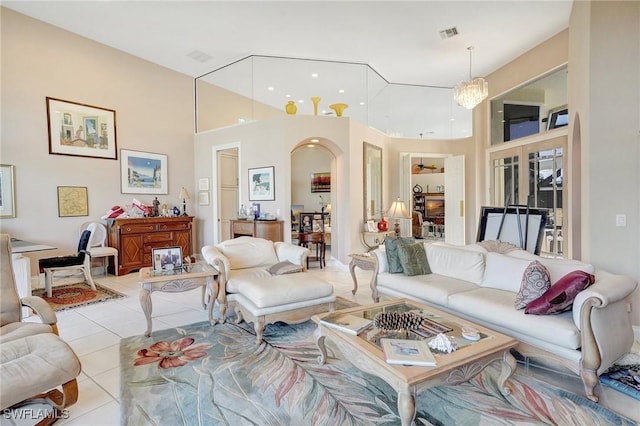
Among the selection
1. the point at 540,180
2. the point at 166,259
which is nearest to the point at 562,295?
the point at 166,259

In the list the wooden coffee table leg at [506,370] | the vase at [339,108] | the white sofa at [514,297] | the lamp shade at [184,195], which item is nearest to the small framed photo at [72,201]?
the lamp shade at [184,195]

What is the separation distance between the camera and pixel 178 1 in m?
4.64

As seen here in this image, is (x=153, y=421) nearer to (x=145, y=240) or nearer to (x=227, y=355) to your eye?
(x=227, y=355)

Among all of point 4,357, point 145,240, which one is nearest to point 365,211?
point 145,240

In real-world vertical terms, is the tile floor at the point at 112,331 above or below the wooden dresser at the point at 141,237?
below

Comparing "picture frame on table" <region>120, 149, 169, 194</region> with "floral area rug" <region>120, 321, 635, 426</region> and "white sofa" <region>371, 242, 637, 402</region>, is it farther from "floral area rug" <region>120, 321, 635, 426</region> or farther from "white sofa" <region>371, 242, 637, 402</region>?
"white sofa" <region>371, 242, 637, 402</region>

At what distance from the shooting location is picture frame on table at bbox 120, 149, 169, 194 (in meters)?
6.36

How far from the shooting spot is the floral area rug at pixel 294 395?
77.0 inches

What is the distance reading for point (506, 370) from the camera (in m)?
2.15

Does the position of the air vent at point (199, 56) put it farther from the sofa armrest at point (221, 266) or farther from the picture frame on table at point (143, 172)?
the sofa armrest at point (221, 266)

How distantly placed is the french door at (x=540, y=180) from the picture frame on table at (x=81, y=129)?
727 cm

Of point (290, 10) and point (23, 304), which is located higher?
point (290, 10)

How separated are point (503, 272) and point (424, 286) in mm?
761

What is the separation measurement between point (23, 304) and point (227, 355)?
1.51 metres
